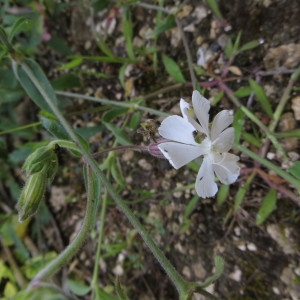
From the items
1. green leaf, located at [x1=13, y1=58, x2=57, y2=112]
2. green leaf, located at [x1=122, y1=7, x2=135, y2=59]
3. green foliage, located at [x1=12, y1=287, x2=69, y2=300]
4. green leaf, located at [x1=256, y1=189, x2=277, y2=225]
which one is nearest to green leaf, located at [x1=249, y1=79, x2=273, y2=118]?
green leaf, located at [x1=256, y1=189, x2=277, y2=225]

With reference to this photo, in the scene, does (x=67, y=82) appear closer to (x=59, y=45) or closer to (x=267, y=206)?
(x=59, y=45)

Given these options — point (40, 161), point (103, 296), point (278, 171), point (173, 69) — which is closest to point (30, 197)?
point (40, 161)

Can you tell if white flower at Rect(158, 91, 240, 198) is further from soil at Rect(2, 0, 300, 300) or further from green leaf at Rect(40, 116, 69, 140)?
soil at Rect(2, 0, 300, 300)

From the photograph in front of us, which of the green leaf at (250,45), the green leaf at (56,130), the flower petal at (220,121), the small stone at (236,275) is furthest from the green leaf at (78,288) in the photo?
the green leaf at (250,45)

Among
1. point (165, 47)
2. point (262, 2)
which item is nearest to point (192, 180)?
point (165, 47)

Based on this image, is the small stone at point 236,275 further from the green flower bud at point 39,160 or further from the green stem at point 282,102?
the green flower bud at point 39,160

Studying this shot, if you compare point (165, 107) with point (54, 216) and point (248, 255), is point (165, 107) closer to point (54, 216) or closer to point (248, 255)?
point (248, 255)

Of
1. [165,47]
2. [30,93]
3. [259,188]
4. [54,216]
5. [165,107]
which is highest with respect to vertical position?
[30,93]
